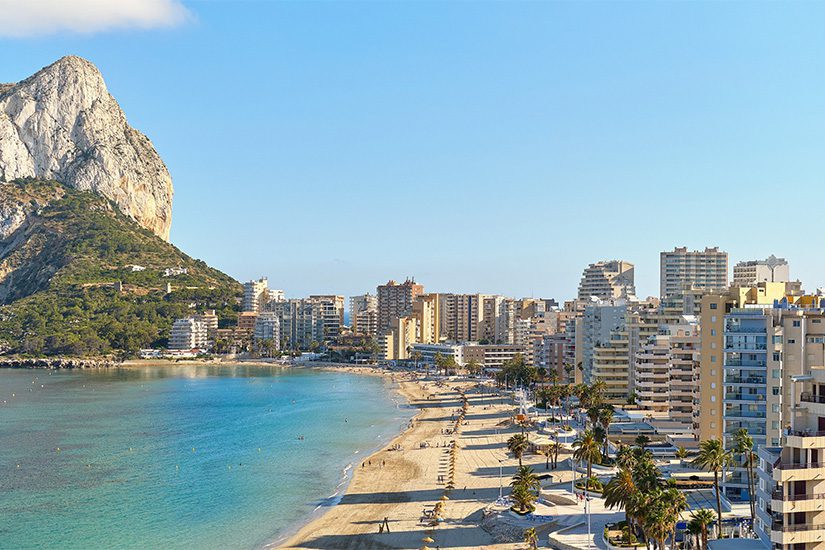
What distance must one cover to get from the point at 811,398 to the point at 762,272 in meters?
99.8

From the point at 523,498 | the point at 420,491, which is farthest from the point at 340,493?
the point at 523,498

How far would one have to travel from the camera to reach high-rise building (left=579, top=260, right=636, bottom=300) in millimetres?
175250

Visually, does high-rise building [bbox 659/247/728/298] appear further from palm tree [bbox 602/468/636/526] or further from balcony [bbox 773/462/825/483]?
balcony [bbox 773/462/825/483]

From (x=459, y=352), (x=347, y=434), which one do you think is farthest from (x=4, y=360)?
(x=347, y=434)

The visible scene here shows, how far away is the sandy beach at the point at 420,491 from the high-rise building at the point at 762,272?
88.5 ft

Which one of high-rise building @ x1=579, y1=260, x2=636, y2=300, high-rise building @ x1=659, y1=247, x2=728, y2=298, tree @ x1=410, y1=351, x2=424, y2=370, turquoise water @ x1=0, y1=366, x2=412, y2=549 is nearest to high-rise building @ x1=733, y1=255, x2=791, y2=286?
high-rise building @ x1=659, y1=247, x2=728, y2=298

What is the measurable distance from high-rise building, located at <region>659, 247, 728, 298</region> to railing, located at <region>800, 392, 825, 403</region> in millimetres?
152745

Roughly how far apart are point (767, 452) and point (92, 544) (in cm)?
3538

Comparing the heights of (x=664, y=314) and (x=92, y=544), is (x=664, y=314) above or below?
above

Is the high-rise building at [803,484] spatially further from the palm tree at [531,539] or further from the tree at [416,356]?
the tree at [416,356]

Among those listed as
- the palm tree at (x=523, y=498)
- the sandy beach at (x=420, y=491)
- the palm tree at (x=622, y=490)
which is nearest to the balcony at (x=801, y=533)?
the palm tree at (x=622, y=490)

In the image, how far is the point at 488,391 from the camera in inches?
5094

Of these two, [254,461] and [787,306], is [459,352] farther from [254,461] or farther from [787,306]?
[787,306]

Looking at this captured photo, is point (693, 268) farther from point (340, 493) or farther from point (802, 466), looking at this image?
point (802, 466)
